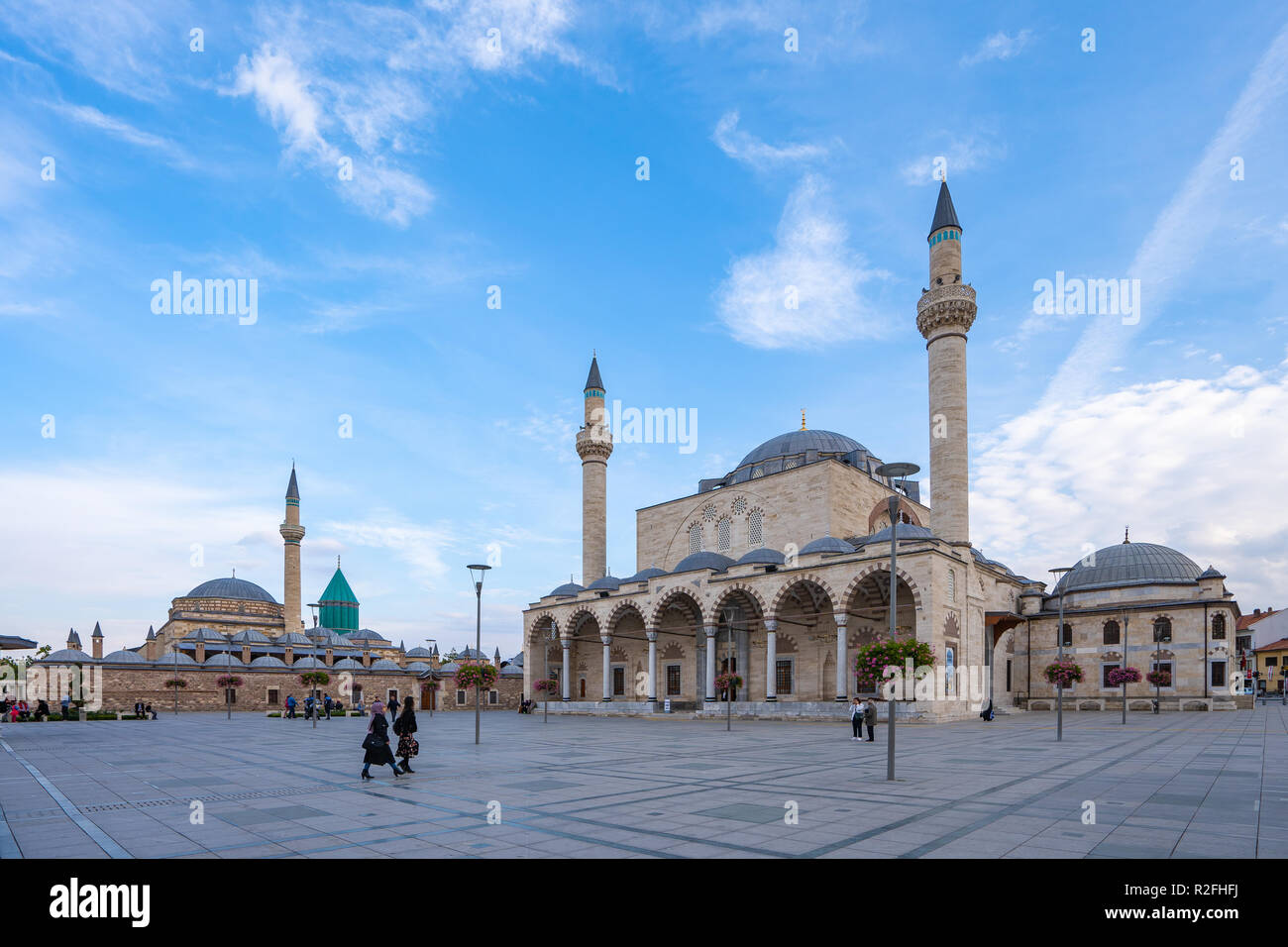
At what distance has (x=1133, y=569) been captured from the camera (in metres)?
46.0

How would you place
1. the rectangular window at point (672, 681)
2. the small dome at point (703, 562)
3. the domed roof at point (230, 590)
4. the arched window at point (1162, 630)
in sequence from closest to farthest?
the arched window at point (1162, 630), the small dome at point (703, 562), the rectangular window at point (672, 681), the domed roof at point (230, 590)

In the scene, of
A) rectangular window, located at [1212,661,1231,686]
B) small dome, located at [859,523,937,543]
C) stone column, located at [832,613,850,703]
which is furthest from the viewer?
rectangular window, located at [1212,661,1231,686]

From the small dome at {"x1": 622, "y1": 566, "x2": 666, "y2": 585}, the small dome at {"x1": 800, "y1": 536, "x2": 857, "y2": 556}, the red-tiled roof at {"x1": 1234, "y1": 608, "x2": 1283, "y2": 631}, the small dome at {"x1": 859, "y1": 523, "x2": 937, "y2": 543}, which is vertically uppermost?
the small dome at {"x1": 859, "y1": 523, "x2": 937, "y2": 543}

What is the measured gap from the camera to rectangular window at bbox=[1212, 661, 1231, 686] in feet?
133

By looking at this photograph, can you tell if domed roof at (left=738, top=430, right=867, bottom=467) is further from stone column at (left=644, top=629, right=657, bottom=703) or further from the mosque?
stone column at (left=644, top=629, right=657, bottom=703)

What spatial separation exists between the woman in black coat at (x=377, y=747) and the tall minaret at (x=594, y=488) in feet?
128

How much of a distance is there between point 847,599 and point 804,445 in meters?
19.4

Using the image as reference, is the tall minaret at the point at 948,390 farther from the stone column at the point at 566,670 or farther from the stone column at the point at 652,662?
the stone column at the point at 566,670

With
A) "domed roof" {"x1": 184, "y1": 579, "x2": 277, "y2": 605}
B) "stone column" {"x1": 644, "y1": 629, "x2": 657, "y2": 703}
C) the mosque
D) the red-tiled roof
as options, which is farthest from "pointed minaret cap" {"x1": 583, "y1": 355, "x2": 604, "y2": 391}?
the red-tiled roof

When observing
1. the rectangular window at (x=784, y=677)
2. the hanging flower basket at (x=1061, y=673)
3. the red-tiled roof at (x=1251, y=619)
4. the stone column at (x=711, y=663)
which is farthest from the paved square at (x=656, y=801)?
the red-tiled roof at (x=1251, y=619)

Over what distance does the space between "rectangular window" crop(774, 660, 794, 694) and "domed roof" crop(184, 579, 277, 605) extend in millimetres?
51250

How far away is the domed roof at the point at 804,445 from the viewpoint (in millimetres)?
52031
